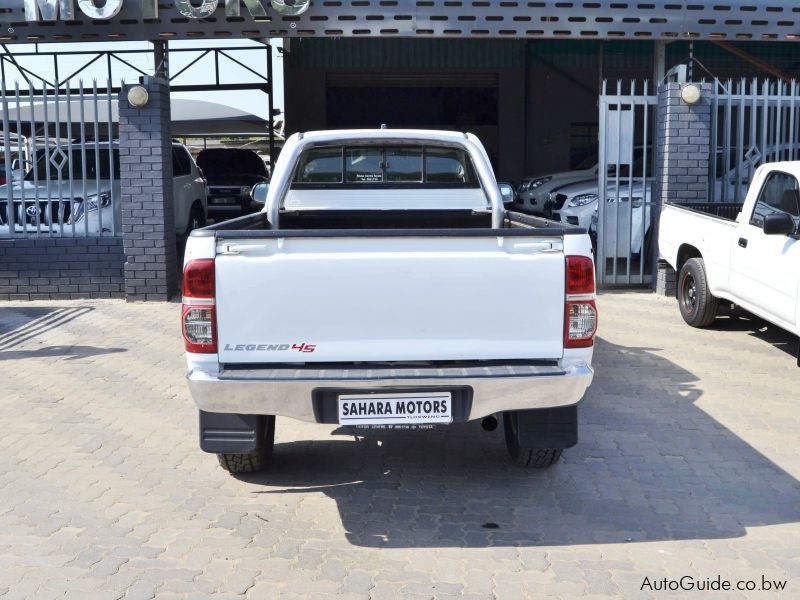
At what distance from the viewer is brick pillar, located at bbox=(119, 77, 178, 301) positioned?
11094 millimetres

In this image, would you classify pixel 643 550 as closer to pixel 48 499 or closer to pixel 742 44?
pixel 48 499

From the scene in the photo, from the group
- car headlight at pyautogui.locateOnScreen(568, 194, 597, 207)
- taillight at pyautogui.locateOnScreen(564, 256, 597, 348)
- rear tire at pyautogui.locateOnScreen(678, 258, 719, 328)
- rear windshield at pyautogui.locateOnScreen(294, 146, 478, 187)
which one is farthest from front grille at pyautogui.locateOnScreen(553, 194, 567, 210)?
taillight at pyautogui.locateOnScreen(564, 256, 597, 348)

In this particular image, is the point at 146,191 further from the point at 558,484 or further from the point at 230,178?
the point at 230,178

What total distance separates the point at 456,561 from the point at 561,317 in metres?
1.20

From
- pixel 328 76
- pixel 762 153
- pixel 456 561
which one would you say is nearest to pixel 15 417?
pixel 456 561

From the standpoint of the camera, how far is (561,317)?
180 inches

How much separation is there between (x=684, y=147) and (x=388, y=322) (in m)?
7.76

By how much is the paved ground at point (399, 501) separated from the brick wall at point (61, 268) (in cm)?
388

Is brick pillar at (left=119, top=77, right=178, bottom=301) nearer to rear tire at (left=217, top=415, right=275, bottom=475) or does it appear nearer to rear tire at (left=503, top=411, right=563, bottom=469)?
rear tire at (left=217, top=415, right=275, bottom=475)

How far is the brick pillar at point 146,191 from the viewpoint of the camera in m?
11.1

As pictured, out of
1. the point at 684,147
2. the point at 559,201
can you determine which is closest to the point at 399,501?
the point at 684,147

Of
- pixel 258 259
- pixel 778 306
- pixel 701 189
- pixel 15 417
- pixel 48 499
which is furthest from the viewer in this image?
pixel 701 189

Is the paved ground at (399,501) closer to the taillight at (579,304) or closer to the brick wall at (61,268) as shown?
the taillight at (579,304)

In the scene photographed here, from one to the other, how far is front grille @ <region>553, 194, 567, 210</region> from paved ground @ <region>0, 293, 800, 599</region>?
7.54 meters
